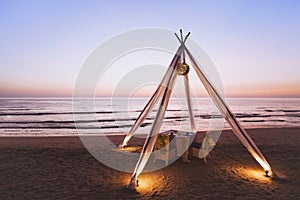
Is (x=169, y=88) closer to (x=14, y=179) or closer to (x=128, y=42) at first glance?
(x=128, y=42)

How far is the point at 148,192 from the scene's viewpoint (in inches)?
155

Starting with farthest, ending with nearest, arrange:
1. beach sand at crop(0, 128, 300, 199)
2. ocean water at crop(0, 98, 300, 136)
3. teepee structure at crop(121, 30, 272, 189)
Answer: ocean water at crop(0, 98, 300, 136), teepee structure at crop(121, 30, 272, 189), beach sand at crop(0, 128, 300, 199)

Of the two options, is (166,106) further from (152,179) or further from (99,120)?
(99,120)

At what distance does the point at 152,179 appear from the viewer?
4551mm

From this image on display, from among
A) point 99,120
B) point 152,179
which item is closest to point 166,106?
point 152,179

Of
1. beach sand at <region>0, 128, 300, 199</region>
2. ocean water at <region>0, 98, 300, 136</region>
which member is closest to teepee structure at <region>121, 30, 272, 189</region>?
beach sand at <region>0, 128, 300, 199</region>

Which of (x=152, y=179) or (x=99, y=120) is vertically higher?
(x=152, y=179)

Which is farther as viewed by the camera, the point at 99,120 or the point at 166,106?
the point at 99,120

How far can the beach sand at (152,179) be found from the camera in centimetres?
385

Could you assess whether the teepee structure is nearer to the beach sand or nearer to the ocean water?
the beach sand

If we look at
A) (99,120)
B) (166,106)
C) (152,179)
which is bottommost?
(99,120)

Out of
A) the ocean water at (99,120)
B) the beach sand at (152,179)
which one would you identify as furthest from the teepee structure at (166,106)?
the ocean water at (99,120)

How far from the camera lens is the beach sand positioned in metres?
3.85

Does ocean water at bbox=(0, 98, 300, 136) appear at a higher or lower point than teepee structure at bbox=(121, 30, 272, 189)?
lower
